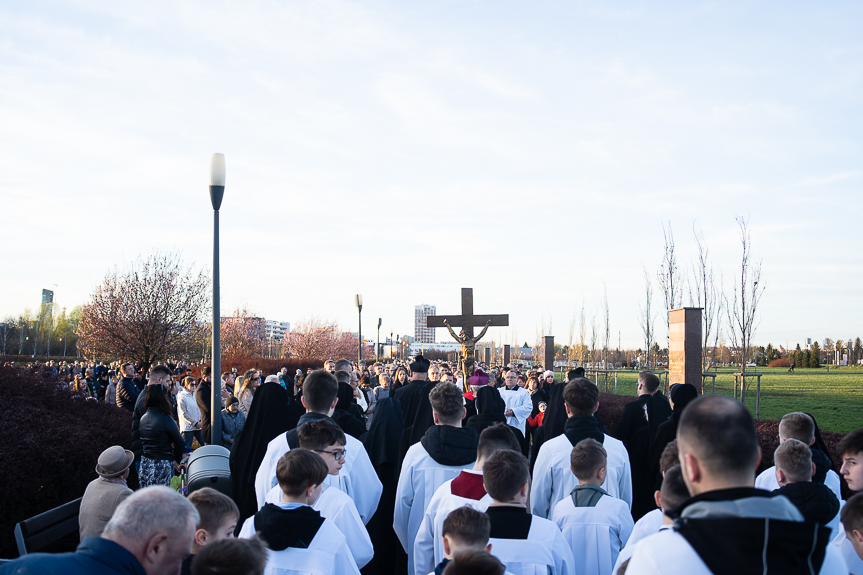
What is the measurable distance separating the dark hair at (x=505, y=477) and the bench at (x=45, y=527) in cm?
354

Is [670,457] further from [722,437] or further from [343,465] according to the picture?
[722,437]

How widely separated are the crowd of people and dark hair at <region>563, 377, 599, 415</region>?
0.04 feet

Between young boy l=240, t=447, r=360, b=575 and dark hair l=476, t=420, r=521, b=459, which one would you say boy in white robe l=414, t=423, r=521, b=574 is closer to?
dark hair l=476, t=420, r=521, b=459

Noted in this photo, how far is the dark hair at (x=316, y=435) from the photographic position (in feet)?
13.0

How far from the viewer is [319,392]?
4781 mm

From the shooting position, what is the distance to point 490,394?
8.49m

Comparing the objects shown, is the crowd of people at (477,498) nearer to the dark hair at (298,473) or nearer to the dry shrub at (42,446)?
the dark hair at (298,473)

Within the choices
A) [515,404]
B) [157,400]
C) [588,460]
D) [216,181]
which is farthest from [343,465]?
[515,404]

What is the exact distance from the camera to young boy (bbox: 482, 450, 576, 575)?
3193 mm

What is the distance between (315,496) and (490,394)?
538 cm

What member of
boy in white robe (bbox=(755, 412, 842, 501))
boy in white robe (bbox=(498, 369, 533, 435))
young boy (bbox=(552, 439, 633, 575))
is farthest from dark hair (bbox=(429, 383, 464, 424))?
boy in white robe (bbox=(498, 369, 533, 435))

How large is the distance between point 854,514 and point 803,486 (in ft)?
2.48

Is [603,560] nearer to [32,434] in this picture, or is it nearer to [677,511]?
[677,511]

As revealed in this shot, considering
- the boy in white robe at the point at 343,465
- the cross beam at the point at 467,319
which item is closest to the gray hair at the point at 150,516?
the boy in white robe at the point at 343,465
